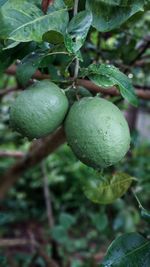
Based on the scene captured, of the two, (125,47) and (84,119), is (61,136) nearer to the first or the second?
(125,47)

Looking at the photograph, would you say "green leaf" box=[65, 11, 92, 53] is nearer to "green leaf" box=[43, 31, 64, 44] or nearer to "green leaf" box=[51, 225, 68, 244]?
"green leaf" box=[43, 31, 64, 44]

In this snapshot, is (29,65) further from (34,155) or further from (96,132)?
(34,155)

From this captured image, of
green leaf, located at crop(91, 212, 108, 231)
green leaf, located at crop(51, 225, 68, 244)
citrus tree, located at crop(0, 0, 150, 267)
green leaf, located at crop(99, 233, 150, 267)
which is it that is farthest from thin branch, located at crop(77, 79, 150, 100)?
green leaf, located at crop(51, 225, 68, 244)

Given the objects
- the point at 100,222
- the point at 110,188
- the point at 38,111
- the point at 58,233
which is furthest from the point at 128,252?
the point at 58,233

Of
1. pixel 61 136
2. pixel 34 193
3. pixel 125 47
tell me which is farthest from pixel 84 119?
pixel 34 193

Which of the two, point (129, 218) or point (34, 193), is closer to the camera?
point (129, 218)

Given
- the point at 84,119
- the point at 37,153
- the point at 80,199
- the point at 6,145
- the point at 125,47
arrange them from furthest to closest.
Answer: the point at 80,199, the point at 6,145, the point at 37,153, the point at 125,47, the point at 84,119
